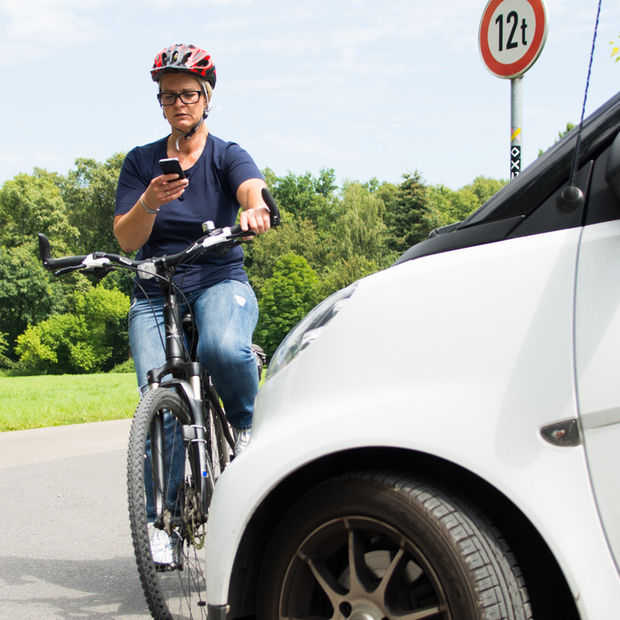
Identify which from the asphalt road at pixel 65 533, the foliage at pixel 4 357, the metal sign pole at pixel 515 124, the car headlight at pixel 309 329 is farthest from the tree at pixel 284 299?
the car headlight at pixel 309 329

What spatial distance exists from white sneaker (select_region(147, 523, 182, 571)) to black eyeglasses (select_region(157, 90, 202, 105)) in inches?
64.6

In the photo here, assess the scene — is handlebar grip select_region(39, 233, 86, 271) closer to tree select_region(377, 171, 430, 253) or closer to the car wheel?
the car wheel

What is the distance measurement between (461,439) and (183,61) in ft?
→ 6.81

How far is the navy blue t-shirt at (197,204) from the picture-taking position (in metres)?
3.42

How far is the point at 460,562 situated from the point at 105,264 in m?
1.90

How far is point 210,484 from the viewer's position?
10.1ft

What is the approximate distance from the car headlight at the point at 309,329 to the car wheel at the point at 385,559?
38 centimetres

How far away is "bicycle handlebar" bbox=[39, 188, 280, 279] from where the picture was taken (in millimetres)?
3117

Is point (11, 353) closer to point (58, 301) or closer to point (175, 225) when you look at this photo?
point (58, 301)

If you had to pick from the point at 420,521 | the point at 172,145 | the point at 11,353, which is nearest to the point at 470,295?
the point at 420,521

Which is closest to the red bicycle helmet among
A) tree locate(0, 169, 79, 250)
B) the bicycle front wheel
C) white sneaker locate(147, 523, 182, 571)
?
the bicycle front wheel

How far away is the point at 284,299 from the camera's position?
2596 inches

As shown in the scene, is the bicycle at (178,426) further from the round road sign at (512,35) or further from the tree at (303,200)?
the tree at (303,200)

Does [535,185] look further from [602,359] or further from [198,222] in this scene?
[198,222]
